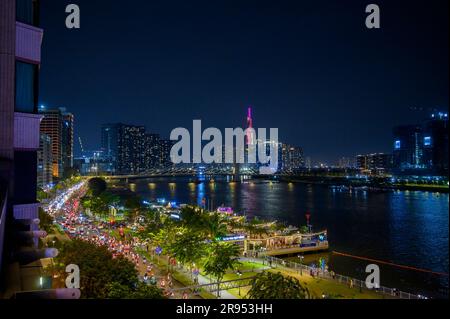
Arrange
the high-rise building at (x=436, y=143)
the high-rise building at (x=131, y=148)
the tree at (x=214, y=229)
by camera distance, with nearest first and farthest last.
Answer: the tree at (x=214, y=229)
the high-rise building at (x=436, y=143)
the high-rise building at (x=131, y=148)

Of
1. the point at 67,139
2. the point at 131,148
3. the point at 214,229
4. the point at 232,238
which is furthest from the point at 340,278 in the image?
the point at 131,148

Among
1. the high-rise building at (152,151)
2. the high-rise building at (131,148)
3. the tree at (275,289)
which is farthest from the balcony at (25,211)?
the high-rise building at (152,151)

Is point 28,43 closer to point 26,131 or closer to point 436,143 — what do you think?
point 26,131

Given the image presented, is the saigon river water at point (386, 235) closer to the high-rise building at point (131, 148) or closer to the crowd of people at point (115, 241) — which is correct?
the crowd of people at point (115, 241)

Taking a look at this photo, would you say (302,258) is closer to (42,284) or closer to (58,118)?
(42,284)
